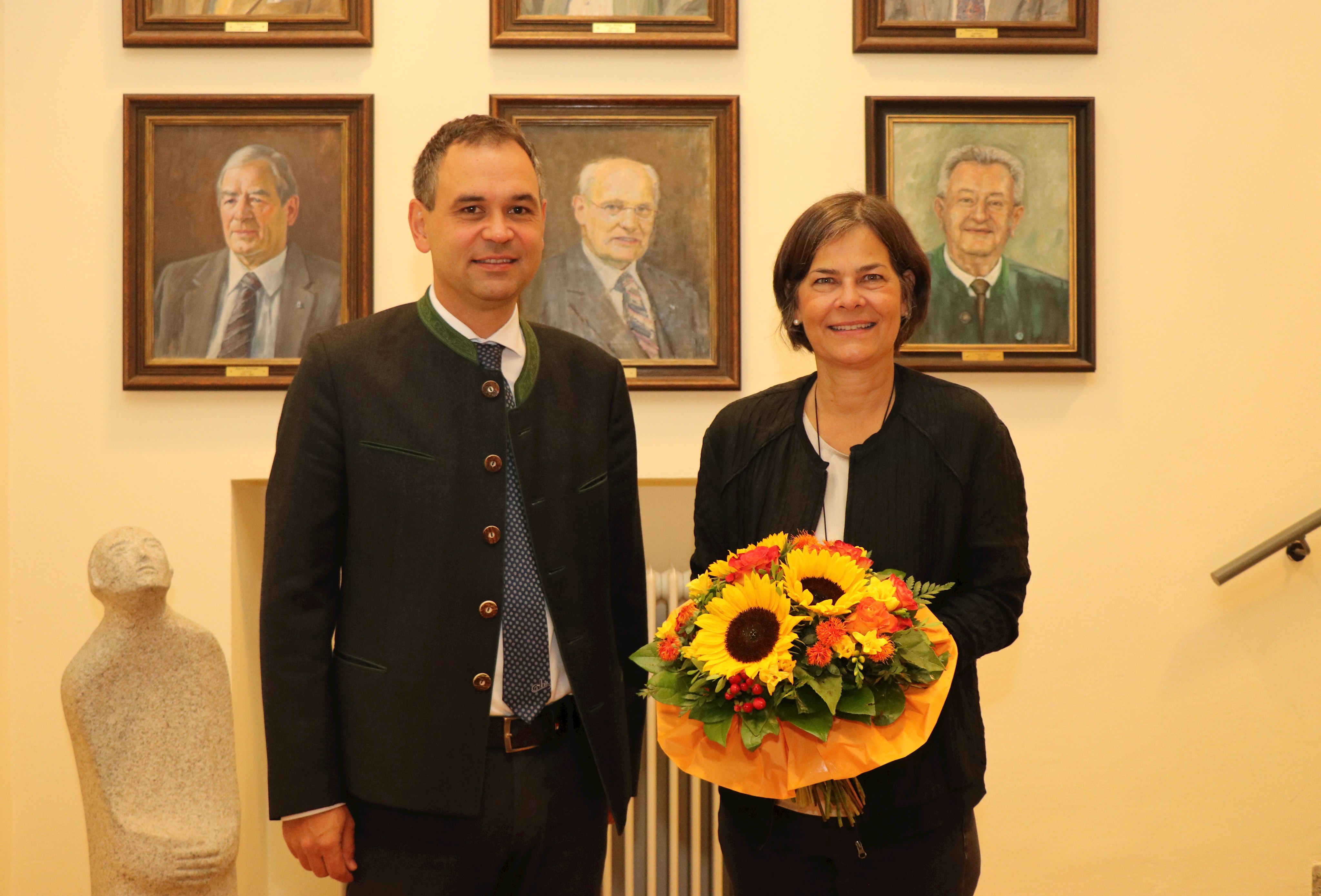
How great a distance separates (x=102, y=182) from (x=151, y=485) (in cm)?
90

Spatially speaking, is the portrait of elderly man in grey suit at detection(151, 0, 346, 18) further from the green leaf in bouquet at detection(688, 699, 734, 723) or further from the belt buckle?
the green leaf in bouquet at detection(688, 699, 734, 723)

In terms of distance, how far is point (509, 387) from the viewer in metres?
1.91

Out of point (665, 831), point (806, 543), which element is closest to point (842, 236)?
point (806, 543)

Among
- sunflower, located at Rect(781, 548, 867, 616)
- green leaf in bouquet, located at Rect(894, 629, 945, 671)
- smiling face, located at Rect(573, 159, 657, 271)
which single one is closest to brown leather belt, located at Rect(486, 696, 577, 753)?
sunflower, located at Rect(781, 548, 867, 616)

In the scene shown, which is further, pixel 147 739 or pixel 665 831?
pixel 665 831

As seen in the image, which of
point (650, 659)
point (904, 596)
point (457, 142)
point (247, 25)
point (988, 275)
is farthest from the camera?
point (988, 275)

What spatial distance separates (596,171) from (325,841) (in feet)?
6.67

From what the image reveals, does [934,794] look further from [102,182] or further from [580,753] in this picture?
[102,182]

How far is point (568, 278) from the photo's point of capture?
3135mm

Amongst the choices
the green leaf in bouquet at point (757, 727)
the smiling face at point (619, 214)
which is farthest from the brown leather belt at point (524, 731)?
the smiling face at point (619, 214)

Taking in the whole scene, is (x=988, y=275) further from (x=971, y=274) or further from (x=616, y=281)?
(x=616, y=281)

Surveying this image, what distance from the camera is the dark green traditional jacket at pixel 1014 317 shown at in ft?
10.3

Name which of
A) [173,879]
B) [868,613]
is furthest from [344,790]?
[868,613]

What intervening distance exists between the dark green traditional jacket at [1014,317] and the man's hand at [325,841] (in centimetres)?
211
